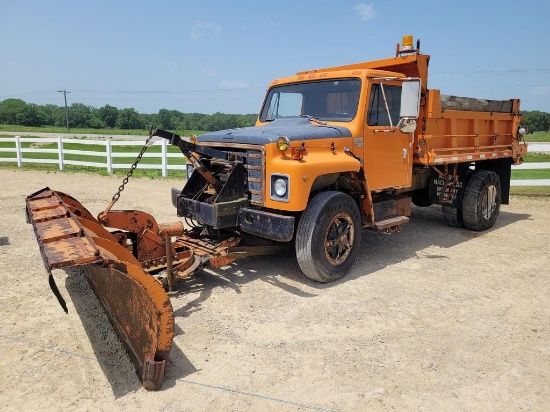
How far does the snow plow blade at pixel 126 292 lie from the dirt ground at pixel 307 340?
0.19m

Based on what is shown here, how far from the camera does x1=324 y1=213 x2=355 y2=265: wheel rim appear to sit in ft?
16.6

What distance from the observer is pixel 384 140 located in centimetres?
581

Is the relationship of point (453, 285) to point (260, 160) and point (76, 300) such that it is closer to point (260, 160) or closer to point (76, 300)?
point (260, 160)

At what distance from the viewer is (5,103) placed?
101 meters

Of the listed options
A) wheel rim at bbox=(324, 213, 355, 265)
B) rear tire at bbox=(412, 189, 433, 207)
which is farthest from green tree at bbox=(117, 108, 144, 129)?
wheel rim at bbox=(324, 213, 355, 265)

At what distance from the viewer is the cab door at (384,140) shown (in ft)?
18.3

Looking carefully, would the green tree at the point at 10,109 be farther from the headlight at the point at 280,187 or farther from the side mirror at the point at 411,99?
the side mirror at the point at 411,99

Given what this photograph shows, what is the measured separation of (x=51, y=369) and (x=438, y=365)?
9.74 feet

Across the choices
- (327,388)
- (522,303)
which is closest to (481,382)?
(327,388)

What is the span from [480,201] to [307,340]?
5.37 metres

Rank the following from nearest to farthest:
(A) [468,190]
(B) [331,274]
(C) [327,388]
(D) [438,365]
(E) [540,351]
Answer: (C) [327,388] < (D) [438,365] < (E) [540,351] < (B) [331,274] < (A) [468,190]

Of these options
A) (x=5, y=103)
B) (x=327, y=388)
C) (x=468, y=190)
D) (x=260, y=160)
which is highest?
(x=5, y=103)

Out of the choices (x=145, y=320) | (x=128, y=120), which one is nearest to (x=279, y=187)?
(x=145, y=320)

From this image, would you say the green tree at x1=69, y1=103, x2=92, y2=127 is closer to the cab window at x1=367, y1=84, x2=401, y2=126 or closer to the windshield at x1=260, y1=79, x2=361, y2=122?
the windshield at x1=260, y1=79, x2=361, y2=122
